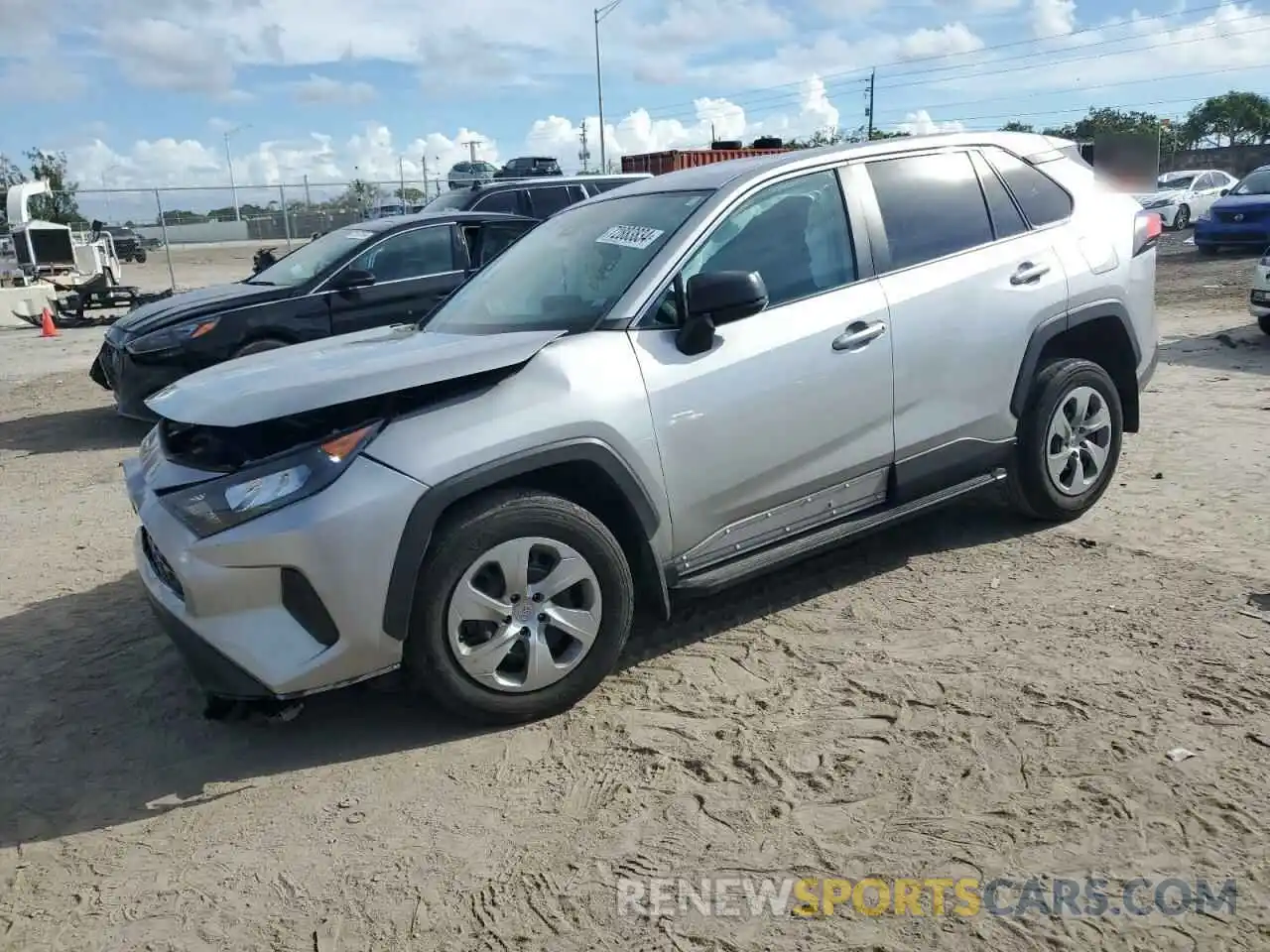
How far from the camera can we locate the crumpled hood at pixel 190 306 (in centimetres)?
814

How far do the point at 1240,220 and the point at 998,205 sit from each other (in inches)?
635

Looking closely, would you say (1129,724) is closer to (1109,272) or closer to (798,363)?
(798,363)

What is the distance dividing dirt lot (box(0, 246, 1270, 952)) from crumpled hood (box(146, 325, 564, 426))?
1.17m

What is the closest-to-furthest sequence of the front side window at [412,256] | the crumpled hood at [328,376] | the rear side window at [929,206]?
the crumpled hood at [328,376] < the rear side window at [929,206] < the front side window at [412,256]

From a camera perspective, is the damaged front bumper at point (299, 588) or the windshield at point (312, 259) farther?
the windshield at point (312, 259)

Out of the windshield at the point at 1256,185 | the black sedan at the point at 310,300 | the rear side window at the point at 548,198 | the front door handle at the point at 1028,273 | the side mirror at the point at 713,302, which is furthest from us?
the windshield at the point at 1256,185

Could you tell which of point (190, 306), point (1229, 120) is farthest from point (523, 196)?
point (1229, 120)

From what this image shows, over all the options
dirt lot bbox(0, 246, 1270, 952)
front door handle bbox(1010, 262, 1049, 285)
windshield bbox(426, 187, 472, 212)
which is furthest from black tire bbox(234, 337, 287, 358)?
front door handle bbox(1010, 262, 1049, 285)

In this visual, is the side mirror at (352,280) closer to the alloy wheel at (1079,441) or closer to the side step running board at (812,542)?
the side step running board at (812,542)

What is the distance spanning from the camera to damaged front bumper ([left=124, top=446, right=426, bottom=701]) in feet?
10.1

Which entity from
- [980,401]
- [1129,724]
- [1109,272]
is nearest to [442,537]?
[1129,724]

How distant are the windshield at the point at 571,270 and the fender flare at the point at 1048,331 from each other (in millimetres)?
1723

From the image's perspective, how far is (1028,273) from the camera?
4.65 metres

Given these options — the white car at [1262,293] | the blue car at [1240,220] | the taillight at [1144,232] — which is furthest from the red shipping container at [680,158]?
the taillight at [1144,232]
